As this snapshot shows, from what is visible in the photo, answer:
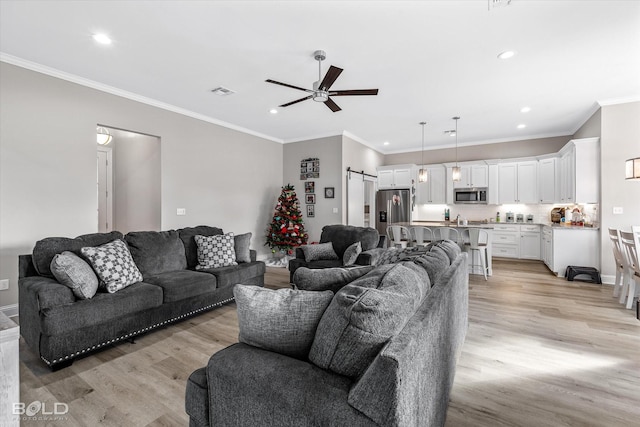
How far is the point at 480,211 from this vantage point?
795 centimetres

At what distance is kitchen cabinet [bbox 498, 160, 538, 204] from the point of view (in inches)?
278

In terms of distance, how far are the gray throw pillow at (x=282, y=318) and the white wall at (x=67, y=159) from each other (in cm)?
372

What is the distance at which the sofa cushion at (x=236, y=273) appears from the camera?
3691mm

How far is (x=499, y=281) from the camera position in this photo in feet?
17.1

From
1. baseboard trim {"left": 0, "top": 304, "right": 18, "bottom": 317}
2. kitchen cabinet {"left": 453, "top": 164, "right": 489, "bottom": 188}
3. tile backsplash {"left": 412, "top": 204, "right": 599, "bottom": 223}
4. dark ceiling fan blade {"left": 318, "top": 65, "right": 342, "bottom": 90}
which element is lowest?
baseboard trim {"left": 0, "top": 304, "right": 18, "bottom": 317}

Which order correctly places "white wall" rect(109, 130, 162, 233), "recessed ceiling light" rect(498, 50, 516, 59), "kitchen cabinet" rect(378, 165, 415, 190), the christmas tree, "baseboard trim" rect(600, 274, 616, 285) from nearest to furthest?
"recessed ceiling light" rect(498, 50, 516, 59) < "baseboard trim" rect(600, 274, 616, 285) < "white wall" rect(109, 130, 162, 233) < the christmas tree < "kitchen cabinet" rect(378, 165, 415, 190)

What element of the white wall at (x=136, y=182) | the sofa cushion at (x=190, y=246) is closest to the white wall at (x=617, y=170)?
the sofa cushion at (x=190, y=246)

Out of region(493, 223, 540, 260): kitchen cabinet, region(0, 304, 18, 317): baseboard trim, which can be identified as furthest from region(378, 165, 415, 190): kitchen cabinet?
region(0, 304, 18, 317): baseboard trim

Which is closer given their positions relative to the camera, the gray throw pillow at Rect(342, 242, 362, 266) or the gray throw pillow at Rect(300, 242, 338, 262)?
the gray throw pillow at Rect(342, 242, 362, 266)

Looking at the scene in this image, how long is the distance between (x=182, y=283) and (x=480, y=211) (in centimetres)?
733

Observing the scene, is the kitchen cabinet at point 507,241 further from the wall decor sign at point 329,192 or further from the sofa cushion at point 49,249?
the sofa cushion at point 49,249

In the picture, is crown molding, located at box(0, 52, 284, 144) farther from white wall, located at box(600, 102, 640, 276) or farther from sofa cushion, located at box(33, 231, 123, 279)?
white wall, located at box(600, 102, 640, 276)

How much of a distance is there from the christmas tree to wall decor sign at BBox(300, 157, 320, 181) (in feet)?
1.86

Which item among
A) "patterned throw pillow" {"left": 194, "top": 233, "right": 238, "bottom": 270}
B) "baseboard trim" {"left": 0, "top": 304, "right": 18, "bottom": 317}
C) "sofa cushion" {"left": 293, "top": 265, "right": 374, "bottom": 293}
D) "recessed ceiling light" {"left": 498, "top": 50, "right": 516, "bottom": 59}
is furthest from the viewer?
"patterned throw pillow" {"left": 194, "top": 233, "right": 238, "bottom": 270}
